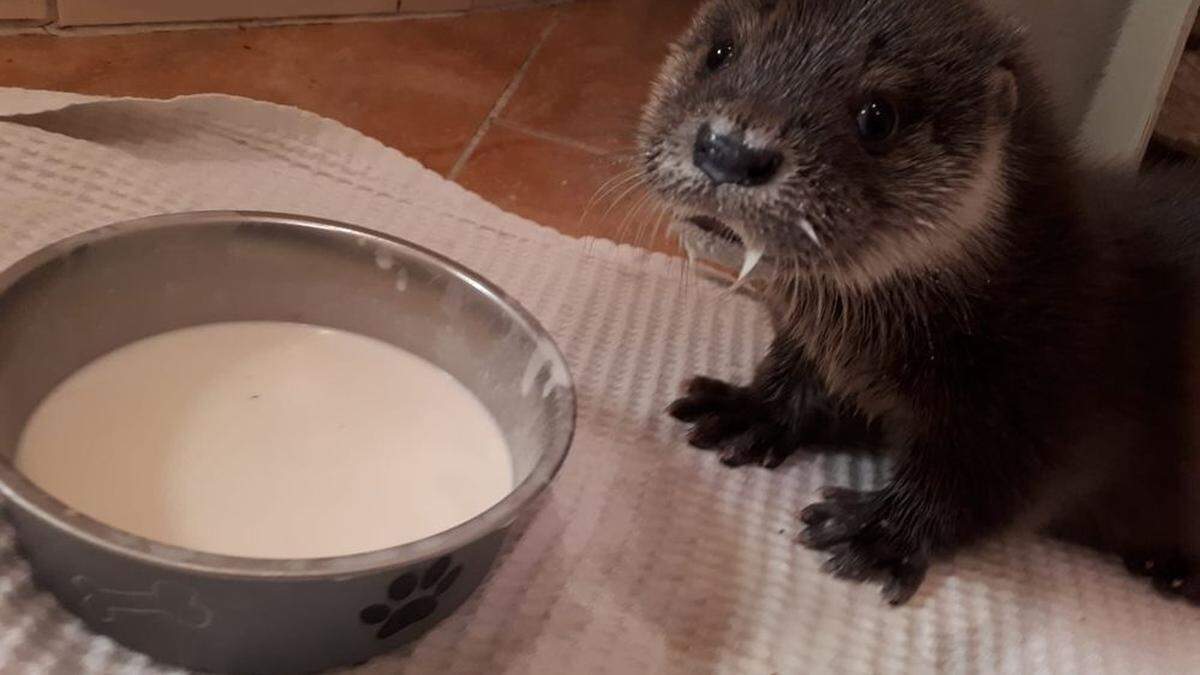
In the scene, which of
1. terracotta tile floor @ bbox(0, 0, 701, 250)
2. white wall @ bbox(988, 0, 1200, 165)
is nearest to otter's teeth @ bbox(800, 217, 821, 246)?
terracotta tile floor @ bbox(0, 0, 701, 250)

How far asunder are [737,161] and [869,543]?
1.17 ft

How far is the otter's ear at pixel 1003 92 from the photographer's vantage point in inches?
34.2

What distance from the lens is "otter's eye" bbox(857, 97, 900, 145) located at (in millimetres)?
822

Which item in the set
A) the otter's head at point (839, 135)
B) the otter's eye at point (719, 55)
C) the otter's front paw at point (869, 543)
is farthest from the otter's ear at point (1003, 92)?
the otter's front paw at point (869, 543)

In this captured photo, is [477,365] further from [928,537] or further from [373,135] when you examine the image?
[373,135]

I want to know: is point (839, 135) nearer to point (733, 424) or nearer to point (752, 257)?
point (752, 257)

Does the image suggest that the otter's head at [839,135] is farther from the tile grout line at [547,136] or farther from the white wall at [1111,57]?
the tile grout line at [547,136]

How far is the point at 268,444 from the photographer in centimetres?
81

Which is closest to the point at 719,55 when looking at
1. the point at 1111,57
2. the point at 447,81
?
the point at 1111,57

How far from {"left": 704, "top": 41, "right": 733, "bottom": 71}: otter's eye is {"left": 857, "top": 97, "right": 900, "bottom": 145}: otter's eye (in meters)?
0.11

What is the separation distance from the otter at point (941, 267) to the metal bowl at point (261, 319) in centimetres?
18

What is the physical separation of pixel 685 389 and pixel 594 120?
0.69 m

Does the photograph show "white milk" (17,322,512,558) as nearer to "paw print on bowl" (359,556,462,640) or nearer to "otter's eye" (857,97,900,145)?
"paw print on bowl" (359,556,462,640)

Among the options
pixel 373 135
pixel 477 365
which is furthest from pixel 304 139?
pixel 477 365
